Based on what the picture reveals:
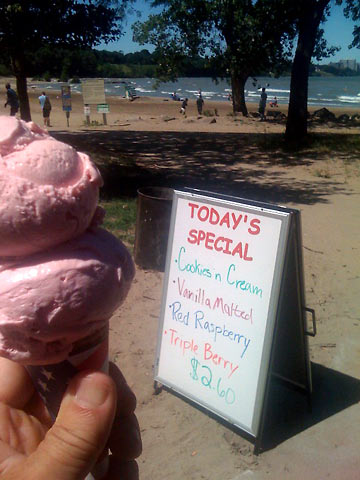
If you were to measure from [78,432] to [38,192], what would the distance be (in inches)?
28.9

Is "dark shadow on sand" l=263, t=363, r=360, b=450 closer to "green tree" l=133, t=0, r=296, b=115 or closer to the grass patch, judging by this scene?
the grass patch

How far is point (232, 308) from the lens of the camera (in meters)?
3.34

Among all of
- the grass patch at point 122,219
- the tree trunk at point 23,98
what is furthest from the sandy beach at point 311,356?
the tree trunk at point 23,98

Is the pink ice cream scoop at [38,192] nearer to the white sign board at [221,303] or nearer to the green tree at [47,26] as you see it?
the white sign board at [221,303]

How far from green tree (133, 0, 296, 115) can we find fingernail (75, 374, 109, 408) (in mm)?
19307

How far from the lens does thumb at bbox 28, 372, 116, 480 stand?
1354 mm

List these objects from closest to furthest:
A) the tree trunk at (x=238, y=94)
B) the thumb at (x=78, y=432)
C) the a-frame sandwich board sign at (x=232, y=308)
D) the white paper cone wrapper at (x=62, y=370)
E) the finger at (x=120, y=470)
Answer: the thumb at (x=78, y=432)
the white paper cone wrapper at (x=62, y=370)
the finger at (x=120, y=470)
the a-frame sandwich board sign at (x=232, y=308)
the tree trunk at (x=238, y=94)

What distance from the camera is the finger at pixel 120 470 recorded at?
178 cm

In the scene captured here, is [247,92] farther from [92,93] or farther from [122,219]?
[122,219]

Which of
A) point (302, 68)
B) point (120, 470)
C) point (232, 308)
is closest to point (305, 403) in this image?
point (232, 308)

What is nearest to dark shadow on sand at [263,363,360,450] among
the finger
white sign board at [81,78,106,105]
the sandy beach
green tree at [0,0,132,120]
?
Answer: the sandy beach

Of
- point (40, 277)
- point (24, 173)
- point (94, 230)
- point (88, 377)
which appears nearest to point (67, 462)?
point (88, 377)

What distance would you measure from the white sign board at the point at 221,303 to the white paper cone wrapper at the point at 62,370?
5.73ft

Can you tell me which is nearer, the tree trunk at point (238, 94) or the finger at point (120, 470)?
the finger at point (120, 470)
